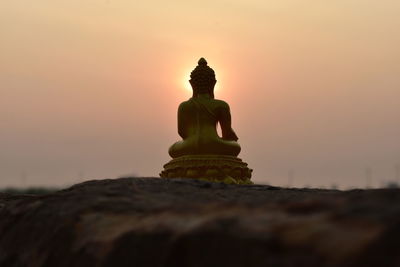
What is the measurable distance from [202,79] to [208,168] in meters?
1.37

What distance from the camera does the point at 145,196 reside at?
5.85 feet

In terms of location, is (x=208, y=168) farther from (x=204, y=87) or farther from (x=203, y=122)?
(x=204, y=87)

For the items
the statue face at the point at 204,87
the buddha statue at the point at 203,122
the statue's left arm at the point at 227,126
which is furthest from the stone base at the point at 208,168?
the statue face at the point at 204,87

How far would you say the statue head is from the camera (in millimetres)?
8492

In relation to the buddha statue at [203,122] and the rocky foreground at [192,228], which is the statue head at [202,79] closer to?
the buddha statue at [203,122]

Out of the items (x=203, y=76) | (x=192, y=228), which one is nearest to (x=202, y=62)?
(x=203, y=76)

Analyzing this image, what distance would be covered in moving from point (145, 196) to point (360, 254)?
35.5 inches

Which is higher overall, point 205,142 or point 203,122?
point 203,122

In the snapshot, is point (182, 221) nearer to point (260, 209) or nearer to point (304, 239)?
point (260, 209)

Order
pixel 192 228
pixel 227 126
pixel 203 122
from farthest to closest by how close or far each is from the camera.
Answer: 1. pixel 227 126
2. pixel 203 122
3. pixel 192 228

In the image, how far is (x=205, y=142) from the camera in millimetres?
8055

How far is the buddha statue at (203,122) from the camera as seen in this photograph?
26.5 feet

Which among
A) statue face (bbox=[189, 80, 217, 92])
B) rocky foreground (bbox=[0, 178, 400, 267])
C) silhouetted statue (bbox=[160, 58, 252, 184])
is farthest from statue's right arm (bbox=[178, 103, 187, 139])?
rocky foreground (bbox=[0, 178, 400, 267])

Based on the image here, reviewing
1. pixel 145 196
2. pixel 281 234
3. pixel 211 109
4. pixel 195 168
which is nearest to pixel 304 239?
pixel 281 234
